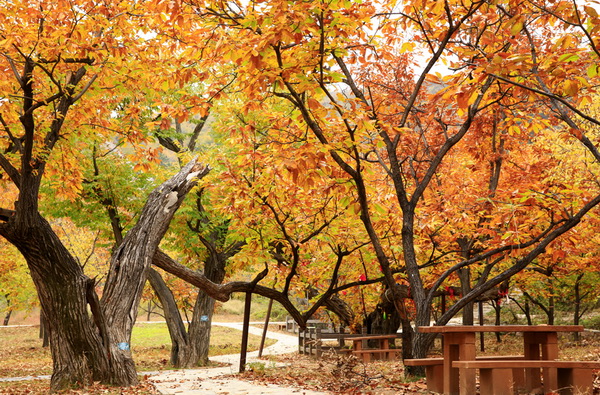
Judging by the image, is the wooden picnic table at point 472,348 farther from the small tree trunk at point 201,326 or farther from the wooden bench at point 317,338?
the small tree trunk at point 201,326

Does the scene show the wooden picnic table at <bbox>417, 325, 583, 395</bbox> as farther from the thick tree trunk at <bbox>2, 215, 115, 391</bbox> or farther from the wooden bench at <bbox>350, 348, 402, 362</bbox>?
the wooden bench at <bbox>350, 348, 402, 362</bbox>

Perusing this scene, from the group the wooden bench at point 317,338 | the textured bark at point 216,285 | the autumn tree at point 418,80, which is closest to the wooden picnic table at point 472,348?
the autumn tree at point 418,80

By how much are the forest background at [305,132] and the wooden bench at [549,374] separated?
1.50m

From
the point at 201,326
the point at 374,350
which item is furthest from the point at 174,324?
the point at 374,350

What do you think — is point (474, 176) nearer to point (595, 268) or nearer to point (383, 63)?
point (383, 63)

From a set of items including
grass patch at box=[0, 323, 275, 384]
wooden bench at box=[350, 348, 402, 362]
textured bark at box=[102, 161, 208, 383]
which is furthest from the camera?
grass patch at box=[0, 323, 275, 384]

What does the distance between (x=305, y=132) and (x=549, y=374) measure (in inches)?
157

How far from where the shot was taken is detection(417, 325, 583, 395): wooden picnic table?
611 cm

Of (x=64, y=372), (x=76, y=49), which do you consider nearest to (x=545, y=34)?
(x=76, y=49)

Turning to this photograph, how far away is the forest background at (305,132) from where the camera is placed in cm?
590

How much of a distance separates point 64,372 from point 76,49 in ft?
16.8

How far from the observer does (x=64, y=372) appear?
916cm

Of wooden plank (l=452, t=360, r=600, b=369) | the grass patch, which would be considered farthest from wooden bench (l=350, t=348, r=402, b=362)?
wooden plank (l=452, t=360, r=600, b=369)

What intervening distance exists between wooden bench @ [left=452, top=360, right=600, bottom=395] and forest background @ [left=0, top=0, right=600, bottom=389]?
1498 mm
